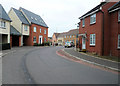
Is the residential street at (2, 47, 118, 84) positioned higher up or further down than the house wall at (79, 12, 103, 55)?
further down

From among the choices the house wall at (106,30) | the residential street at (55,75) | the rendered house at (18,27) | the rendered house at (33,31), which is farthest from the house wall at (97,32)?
the rendered house at (33,31)

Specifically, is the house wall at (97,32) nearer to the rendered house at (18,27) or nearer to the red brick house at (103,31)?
the red brick house at (103,31)

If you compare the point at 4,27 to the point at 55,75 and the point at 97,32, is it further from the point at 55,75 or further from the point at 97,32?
the point at 55,75

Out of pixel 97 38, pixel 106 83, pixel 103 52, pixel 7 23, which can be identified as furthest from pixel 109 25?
pixel 7 23

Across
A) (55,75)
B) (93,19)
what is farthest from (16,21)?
(55,75)

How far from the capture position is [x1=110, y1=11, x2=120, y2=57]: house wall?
11164 mm

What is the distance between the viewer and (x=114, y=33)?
11570mm

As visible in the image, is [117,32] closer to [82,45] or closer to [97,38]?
[97,38]

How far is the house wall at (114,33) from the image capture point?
11.2 metres

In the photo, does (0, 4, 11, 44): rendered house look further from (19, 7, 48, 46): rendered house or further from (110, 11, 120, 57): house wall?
(110, 11, 120, 57): house wall

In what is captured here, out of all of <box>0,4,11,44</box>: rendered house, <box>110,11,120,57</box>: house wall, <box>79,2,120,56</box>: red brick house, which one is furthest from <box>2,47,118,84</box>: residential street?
<box>0,4,11,44</box>: rendered house

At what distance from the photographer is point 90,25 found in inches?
545

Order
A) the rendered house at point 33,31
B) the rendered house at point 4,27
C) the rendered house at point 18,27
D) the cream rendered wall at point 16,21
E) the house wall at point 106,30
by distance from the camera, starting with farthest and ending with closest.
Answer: the rendered house at point 33,31
the cream rendered wall at point 16,21
the rendered house at point 18,27
the rendered house at point 4,27
the house wall at point 106,30

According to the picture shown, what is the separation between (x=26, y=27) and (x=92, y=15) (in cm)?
1930
